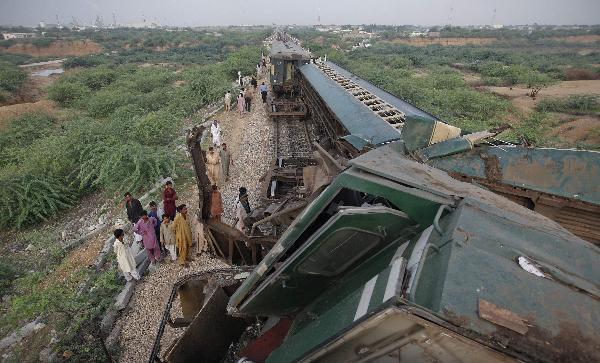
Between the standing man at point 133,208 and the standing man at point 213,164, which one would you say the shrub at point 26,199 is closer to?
the standing man at point 133,208

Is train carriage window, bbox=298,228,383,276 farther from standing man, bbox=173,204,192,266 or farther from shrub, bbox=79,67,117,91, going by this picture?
shrub, bbox=79,67,117,91

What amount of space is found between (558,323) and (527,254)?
0.46 meters

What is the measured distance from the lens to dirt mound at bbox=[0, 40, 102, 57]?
62.0 m

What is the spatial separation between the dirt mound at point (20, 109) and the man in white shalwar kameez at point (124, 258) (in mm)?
18106

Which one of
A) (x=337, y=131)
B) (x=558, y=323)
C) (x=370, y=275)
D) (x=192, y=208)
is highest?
(x=558, y=323)

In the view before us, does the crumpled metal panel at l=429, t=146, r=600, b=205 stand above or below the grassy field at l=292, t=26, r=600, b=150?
above

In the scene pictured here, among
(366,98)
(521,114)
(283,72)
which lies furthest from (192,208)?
(521,114)

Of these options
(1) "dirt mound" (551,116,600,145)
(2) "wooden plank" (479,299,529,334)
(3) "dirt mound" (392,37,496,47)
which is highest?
(3) "dirt mound" (392,37,496,47)

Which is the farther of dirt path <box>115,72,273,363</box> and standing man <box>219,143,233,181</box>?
standing man <box>219,143,233,181</box>

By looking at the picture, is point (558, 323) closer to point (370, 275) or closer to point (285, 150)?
point (370, 275)

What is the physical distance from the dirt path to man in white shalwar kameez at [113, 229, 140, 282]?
23 cm

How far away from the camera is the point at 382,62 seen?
130 feet

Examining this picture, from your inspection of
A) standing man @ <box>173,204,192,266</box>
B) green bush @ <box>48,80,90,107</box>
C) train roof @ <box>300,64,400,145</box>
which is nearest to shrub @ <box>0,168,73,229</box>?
standing man @ <box>173,204,192,266</box>

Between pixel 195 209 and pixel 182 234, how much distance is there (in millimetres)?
2154
